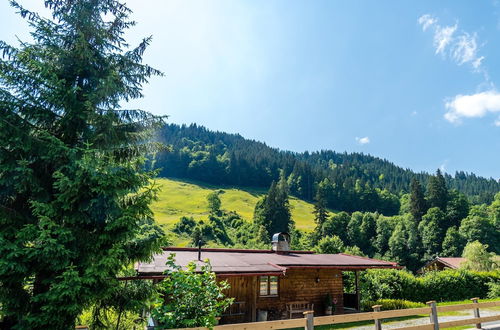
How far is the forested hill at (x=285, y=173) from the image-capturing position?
113 m

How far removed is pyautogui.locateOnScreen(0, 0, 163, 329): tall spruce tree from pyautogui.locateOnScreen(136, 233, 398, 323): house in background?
19.3 feet

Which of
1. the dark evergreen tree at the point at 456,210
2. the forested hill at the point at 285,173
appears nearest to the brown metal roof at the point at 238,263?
the dark evergreen tree at the point at 456,210

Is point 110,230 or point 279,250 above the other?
point 110,230

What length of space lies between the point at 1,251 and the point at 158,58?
23.1 feet

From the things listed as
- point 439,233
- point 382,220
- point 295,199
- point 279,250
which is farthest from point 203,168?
point 279,250

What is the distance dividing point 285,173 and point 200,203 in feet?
162

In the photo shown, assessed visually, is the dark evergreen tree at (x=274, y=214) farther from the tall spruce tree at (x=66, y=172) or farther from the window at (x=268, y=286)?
the tall spruce tree at (x=66, y=172)

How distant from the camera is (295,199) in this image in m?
116

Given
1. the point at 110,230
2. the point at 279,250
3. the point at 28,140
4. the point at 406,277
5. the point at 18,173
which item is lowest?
the point at 406,277

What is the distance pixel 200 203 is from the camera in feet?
302

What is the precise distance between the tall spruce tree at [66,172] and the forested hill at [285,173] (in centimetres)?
9213

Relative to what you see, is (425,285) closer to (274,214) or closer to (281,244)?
(281,244)

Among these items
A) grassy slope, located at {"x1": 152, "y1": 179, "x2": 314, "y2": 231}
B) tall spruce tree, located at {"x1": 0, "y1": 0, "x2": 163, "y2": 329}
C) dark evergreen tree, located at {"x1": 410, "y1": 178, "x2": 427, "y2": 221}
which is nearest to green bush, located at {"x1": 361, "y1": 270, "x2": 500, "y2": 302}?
tall spruce tree, located at {"x1": 0, "y1": 0, "x2": 163, "y2": 329}

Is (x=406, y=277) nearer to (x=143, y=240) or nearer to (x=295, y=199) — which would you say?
(x=143, y=240)
